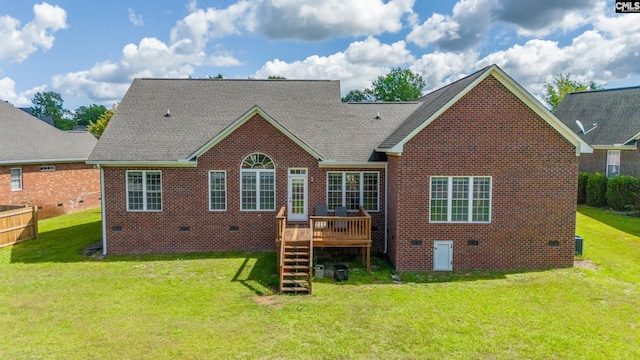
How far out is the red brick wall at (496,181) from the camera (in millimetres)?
12922

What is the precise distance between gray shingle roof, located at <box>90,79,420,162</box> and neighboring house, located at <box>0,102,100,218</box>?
353 inches

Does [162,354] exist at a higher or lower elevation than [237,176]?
lower

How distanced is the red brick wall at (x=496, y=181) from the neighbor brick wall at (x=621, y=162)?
643 inches

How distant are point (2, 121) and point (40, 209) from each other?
5.94 metres

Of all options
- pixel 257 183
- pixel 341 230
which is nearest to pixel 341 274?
pixel 341 230

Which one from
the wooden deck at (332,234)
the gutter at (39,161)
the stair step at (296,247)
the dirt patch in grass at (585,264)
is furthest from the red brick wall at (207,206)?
the gutter at (39,161)

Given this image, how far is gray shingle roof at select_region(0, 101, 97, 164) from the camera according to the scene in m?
22.5

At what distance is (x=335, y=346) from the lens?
8.17m

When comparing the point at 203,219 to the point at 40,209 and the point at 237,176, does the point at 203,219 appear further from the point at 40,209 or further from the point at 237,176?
the point at 40,209

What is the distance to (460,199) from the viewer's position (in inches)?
522

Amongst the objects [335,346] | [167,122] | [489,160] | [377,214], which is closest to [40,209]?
[167,122]

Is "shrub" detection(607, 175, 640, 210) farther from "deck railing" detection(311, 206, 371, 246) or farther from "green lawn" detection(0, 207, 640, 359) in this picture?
"deck railing" detection(311, 206, 371, 246)

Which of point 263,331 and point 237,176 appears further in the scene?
point 237,176

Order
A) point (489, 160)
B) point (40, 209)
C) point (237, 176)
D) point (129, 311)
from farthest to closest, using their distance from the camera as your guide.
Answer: point (40, 209), point (237, 176), point (489, 160), point (129, 311)
